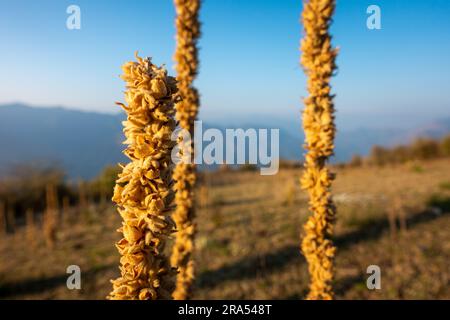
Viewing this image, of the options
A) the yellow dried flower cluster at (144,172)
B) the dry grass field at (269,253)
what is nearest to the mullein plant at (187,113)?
the yellow dried flower cluster at (144,172)

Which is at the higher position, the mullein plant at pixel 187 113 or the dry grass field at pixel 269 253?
the mullein plant at pixel 187 113

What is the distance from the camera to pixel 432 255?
870cm

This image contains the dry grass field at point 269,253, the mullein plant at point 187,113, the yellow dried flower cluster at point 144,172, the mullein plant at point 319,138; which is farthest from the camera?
the dry grass field at point 269,253

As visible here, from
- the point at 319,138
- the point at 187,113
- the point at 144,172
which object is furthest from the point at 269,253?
the point at 144,172

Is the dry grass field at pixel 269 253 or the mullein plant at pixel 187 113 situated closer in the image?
the mullein plant at pixel 187 113

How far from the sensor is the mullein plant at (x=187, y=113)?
3.76 m

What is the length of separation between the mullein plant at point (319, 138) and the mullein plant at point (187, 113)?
1330 millimetres

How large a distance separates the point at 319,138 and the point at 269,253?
23.4ft

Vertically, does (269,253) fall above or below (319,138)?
below

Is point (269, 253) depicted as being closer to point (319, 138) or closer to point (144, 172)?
point (319, 138)

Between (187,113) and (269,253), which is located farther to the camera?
(269,253)

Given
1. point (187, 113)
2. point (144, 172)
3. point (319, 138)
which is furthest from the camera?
point (187, 113)

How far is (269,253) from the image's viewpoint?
955 cm

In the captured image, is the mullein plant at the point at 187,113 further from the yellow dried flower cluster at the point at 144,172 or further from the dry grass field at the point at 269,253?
the dry grass field at the point at 269,253
